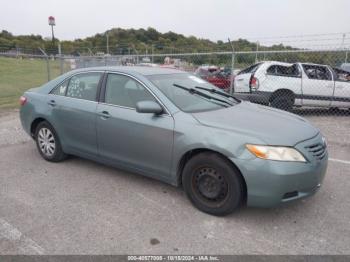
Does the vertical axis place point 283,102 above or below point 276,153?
below

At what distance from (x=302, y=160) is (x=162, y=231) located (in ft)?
4.97

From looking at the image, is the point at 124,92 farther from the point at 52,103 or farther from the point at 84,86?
the point at 52,103

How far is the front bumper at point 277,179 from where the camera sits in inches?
119

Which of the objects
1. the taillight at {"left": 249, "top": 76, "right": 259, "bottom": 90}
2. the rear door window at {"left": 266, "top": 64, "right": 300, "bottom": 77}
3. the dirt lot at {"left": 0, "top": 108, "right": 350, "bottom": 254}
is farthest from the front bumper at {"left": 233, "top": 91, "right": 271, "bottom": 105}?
the dirt lot at {"left": 0, "top": 108, "right": 350, "bottom": 254}

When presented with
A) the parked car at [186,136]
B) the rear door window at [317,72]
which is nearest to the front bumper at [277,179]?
the parked car at [186,136]

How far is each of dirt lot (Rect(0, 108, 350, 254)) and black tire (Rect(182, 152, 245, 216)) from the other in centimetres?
13

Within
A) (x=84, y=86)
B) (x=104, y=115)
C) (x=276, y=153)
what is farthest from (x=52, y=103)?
(x=276, y=153)

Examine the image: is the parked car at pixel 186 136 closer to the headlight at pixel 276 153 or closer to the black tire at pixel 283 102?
the headlight at pixel 276 153

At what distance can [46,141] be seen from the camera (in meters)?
4.99

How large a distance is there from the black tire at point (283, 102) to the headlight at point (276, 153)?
596cm

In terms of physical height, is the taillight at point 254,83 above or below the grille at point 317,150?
above

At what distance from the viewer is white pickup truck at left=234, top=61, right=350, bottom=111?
8.73 meters

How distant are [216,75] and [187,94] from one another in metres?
7.82

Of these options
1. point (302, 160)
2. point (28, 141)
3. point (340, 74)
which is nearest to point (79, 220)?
point (302, 160)
